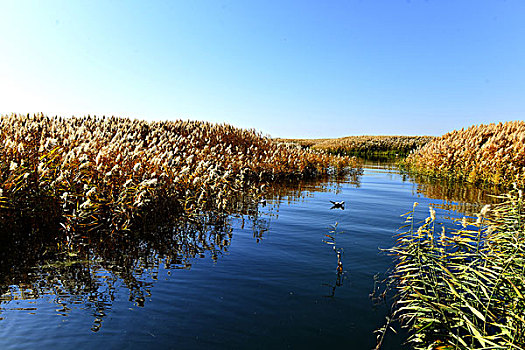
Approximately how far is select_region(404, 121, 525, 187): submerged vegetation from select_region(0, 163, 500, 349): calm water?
10690 millimetres

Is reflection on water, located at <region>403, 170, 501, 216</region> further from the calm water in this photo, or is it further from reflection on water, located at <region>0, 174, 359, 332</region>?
reflection on water, located at <region>0, 174, 359, 332</region>

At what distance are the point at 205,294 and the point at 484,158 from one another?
16556 mm

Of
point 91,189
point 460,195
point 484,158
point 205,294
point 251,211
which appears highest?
point 484,158

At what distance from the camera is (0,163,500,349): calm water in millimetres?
3381

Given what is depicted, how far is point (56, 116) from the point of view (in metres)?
17.6

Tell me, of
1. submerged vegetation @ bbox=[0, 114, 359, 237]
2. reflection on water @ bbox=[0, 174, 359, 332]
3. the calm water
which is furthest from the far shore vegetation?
the calm water

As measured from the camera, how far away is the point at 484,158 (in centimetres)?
1638

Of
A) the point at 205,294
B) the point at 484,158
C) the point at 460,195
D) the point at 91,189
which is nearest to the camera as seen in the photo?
the point at 205,294

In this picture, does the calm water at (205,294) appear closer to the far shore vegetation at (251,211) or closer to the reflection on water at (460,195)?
the far shore vegetation at (251,211)

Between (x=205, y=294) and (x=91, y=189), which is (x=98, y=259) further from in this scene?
(x=205, y=294)

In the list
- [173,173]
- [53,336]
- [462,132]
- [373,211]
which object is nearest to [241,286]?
[53,336]

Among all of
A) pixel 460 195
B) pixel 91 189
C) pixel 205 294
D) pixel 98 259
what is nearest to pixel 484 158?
pixel 460 195

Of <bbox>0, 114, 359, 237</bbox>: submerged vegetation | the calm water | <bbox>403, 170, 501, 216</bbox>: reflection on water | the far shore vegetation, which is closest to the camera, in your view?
the far shore vegetation

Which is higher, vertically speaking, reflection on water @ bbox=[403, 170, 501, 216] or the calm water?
reflection on water @ bbox=[403, 170, 501, 216]
